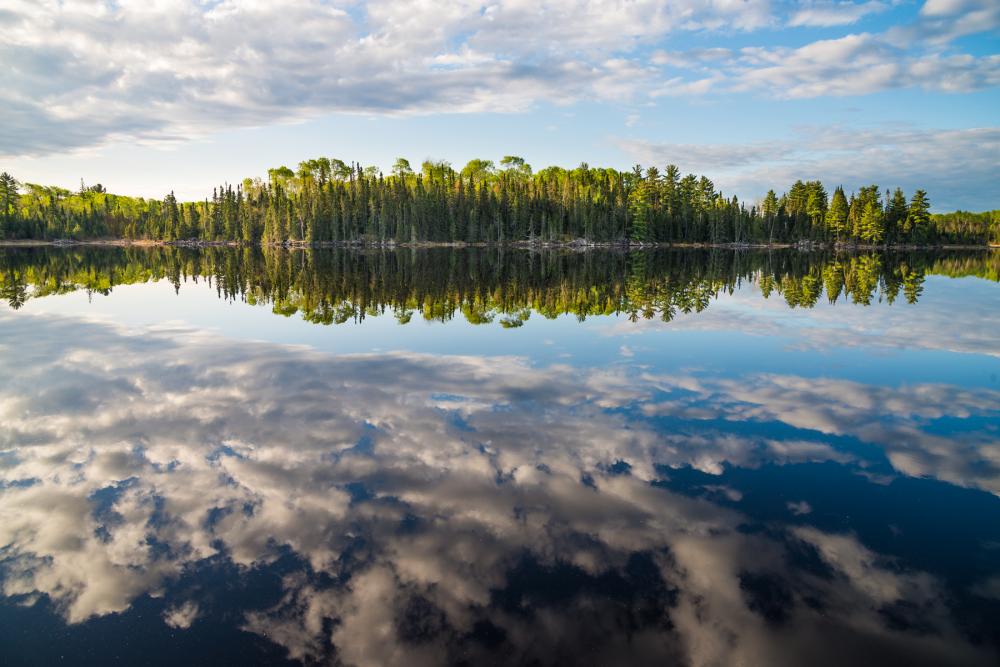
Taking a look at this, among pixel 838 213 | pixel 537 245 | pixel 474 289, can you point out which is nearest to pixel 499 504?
pixel 474 289

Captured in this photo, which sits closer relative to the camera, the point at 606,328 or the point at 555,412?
the point at 555,412

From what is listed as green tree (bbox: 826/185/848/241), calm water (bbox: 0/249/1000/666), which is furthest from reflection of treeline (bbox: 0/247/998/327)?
green tree (bbox: 826/185/848/241)

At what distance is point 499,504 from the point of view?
28.7 feet

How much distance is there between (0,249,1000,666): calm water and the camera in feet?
19.9

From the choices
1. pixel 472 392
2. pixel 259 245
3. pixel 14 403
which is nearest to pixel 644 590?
pixel 472 392

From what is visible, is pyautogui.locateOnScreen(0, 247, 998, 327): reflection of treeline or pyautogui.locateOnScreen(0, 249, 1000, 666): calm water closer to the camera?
pyautogui.locateOnScreen(0, 249, 1000, 666): calm water

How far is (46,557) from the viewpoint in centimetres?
750

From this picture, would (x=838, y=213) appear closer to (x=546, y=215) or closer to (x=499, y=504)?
(x=546, y=215)

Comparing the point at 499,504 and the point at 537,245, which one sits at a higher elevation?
the point at 537,245

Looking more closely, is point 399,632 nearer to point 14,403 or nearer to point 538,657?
point 538,657

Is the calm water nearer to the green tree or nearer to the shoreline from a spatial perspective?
the shoreline

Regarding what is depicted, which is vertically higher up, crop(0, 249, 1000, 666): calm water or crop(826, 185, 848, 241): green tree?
crop(826, 185, 848, 241): green tree

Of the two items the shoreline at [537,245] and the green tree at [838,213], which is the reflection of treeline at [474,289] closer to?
the shoreline at [537,245]

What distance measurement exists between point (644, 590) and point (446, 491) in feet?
11.6
